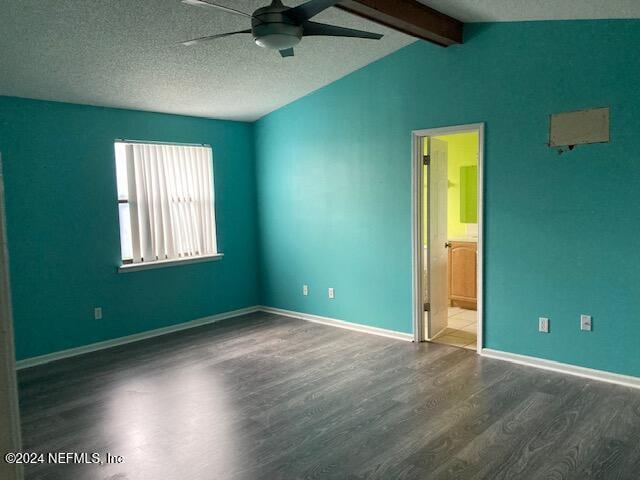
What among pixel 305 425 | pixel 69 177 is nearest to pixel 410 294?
pixel 305 425

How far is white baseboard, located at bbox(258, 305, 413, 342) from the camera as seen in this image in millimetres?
4809

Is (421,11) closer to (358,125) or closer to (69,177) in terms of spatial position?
(358,125)

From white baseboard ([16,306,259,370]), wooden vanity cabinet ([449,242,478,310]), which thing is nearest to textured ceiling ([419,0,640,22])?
wooden vanity cabinet ([449,242,478,310])

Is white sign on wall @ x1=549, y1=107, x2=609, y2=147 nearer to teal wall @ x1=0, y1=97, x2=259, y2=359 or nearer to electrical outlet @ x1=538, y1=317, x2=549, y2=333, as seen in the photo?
electrical outlet @ x1=538, y1=317, x2=549, y2=333

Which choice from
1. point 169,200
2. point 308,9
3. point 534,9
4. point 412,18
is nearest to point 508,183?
point 534,9

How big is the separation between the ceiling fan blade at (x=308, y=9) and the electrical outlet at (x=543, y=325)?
2.96m

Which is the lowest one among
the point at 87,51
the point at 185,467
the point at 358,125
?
the point at 185,467

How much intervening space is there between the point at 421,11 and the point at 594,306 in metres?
2.57

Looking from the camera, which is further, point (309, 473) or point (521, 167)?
point (521, 167)

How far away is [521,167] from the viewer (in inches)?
154

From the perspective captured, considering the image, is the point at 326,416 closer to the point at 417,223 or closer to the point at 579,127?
the point at 417,223

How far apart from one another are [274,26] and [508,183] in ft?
8.21

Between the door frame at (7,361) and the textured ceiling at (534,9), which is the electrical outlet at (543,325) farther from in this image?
the door frame at (7,361)

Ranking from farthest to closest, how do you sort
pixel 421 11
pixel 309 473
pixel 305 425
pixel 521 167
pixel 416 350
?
pixel 416 350 < pixel 521 167 < pixel 421 11 < pixel 305 425 < pixel 309 473
